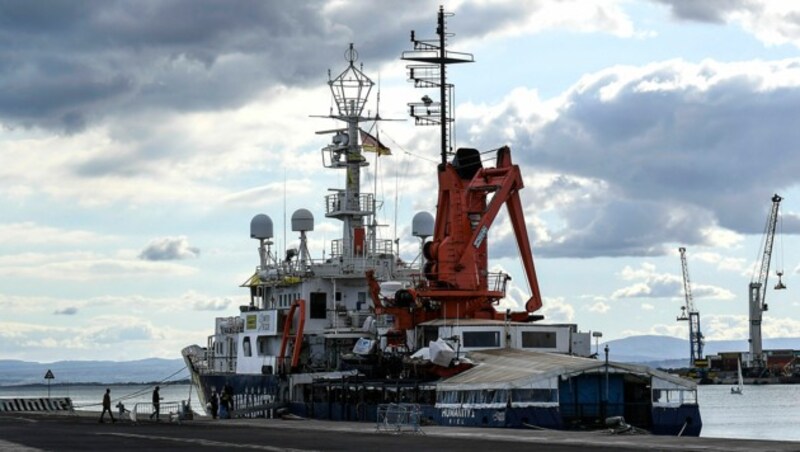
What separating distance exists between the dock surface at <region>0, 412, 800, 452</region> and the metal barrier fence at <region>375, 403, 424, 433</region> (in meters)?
0.67

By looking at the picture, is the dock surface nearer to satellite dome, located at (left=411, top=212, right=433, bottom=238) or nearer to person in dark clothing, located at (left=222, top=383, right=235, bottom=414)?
person in dark clothing, located at (left=222, top=383, right=235, bottom=414)

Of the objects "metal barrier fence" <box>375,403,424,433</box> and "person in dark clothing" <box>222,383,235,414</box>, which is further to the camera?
"person in dark clothing" <box>222,383,235,414</box>

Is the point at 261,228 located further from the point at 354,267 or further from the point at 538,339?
the point at 538,339

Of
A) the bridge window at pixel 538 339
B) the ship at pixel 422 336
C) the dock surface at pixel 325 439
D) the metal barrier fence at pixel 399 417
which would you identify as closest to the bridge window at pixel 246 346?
the ship at pixel 422 336

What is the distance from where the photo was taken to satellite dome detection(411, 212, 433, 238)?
9012cm

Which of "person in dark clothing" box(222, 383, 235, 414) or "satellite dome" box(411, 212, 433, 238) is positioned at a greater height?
"satellite dome" box(411, 212, 433, 238)

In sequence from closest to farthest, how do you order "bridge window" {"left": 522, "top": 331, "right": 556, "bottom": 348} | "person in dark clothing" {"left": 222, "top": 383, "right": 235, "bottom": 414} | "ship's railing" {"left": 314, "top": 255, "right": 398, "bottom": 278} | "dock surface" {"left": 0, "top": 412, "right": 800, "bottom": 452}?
"dock surface" {"left": 0, "top": 412, "right": 800, "bottom": 452} → "bridge window" {"left": 522, "top": 331, "right": 556, "bottom": 348} → "person in dark clothing" {"left": 222, "top": 383, "right": 235, "bottom": 414} → "ship's railing" {"left": 314, "top": 255, "right": 398, "bottom": 278}

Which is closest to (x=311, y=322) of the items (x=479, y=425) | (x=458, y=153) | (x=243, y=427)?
(x=458, y=153)

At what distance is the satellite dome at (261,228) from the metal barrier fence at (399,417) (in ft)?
98.9

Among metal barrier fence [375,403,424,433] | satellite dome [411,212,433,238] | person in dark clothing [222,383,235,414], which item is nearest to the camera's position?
metal barrier fence [375,403,424,433]

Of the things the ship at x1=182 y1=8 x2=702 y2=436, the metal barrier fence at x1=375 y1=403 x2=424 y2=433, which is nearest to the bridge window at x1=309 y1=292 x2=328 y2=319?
the ship at x1=182 y1=8 x2=702 y2=436

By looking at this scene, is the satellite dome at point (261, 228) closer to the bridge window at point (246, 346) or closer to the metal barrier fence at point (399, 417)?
the bridge window at point (246, 346)

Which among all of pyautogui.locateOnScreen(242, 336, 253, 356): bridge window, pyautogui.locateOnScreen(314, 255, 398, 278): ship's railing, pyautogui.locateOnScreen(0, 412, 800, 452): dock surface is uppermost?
pyautogui.locateOnScreen(314, 255, 398, 278): ship's railing

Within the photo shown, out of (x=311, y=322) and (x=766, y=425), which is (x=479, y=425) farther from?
(x=766, y=425)
